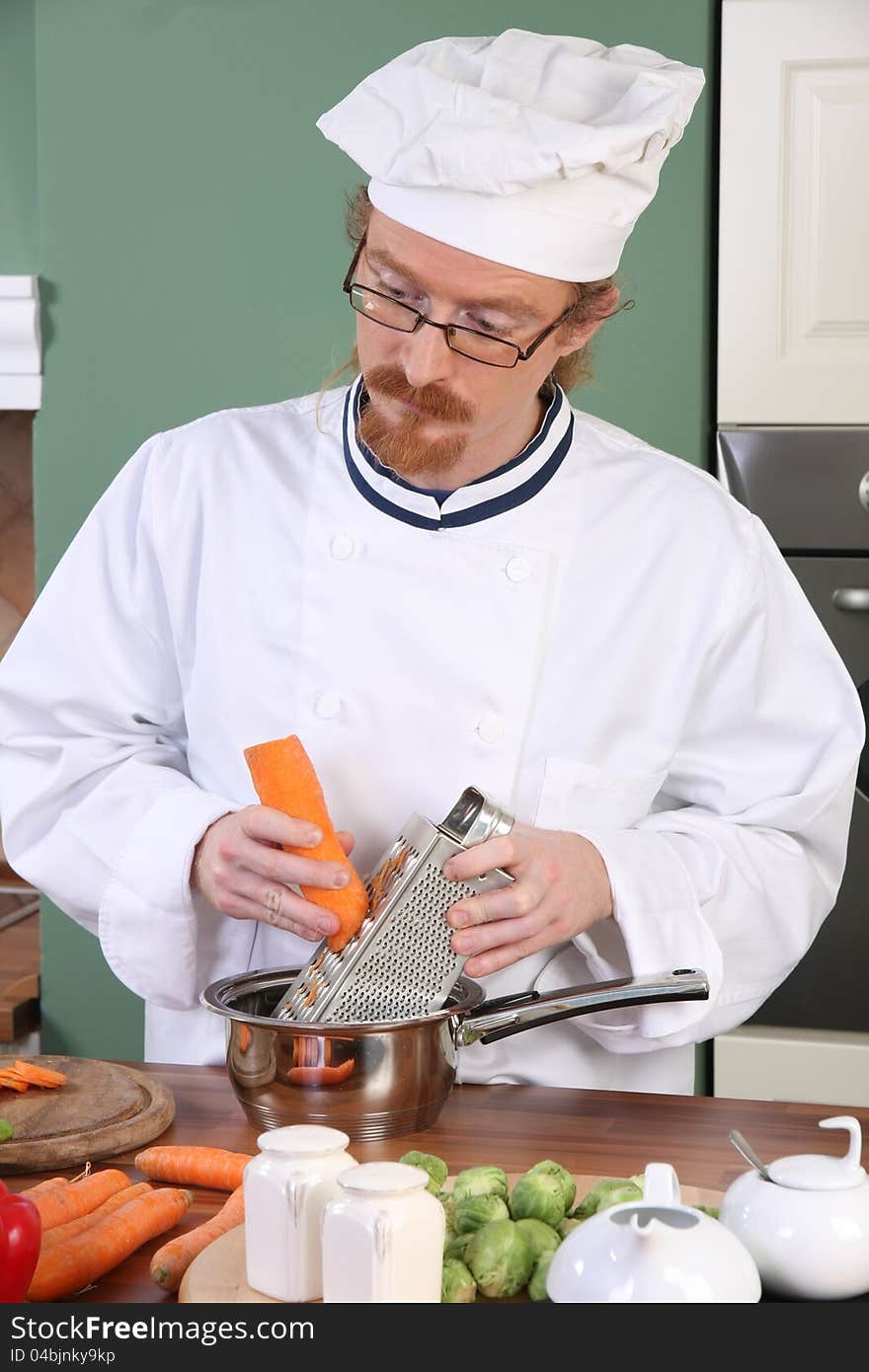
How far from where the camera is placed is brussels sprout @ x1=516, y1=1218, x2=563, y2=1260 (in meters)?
0.80

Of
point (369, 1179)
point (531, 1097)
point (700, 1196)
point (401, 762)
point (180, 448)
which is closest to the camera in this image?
point (369, 1179)

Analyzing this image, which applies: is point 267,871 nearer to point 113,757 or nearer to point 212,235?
point 113,757

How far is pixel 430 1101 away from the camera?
1040mm

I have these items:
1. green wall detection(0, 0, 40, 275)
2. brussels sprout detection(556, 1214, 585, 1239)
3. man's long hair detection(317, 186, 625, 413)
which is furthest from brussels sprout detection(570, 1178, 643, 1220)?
green wall detection(0, 0, 40, 275)

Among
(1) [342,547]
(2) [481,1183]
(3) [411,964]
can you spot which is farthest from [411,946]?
(1) [342,547]

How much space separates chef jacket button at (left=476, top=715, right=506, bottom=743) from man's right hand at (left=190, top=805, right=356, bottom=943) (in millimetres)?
174

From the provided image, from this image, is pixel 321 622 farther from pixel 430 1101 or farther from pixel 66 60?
pixel 66 60

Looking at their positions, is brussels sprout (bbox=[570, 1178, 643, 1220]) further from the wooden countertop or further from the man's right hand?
the man's right hand

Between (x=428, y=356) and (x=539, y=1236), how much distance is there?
0.71m

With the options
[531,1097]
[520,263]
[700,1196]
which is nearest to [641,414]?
[520,263]

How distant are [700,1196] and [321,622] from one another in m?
0.63

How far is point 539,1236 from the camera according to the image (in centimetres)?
81

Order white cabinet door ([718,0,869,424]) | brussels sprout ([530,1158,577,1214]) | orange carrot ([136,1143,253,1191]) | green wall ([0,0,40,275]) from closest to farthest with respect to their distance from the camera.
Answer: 1. brussels sprout ([530,1158,577,1214])
2. orange carrot ([136,1143,253,1191])
3. white cabinet door ([718,0,869,424])
4. green wall ([0,0,40,275])

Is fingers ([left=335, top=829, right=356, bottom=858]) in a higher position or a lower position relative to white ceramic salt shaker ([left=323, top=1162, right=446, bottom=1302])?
higher
